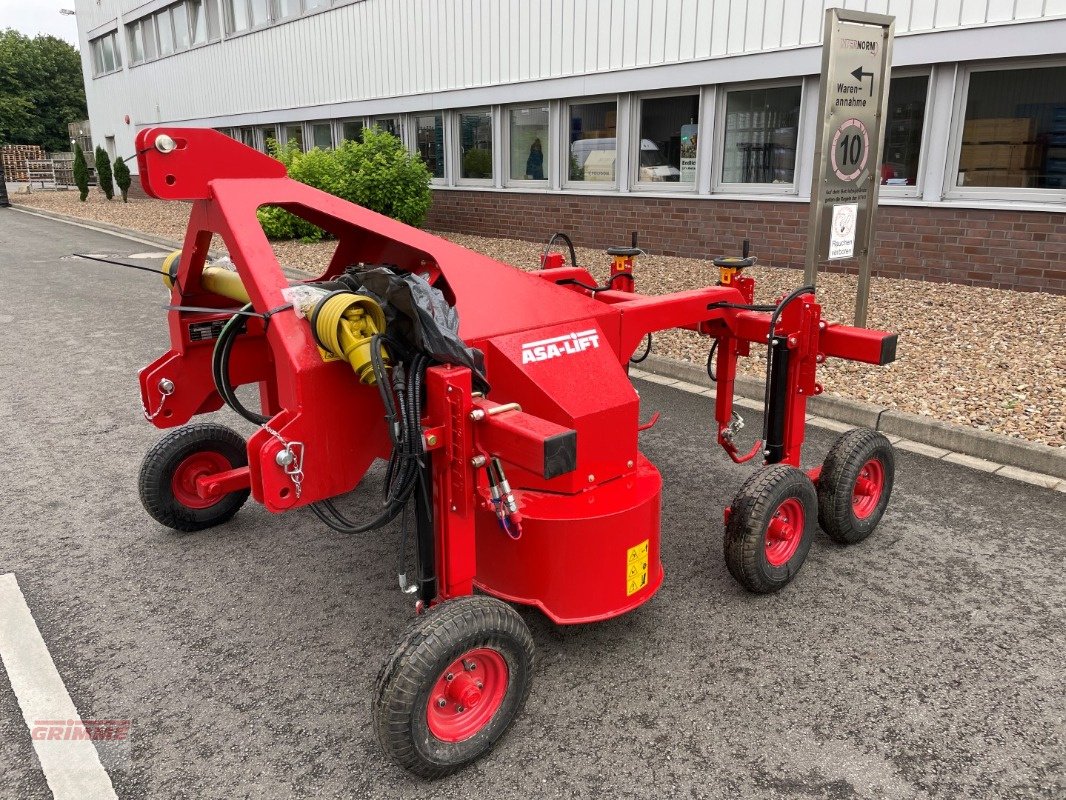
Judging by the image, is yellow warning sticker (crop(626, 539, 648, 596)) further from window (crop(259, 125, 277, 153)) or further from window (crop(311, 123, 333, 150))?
window (crop(259, 125, 277, 153))

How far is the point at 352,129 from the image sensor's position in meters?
18.3

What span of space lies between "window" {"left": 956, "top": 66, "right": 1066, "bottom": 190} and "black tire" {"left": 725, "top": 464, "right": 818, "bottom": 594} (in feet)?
23.7

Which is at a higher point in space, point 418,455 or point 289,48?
point 289,48

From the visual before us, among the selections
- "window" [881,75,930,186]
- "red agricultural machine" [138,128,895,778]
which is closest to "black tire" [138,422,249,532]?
"red agricultural machine" [138,128,895,778]

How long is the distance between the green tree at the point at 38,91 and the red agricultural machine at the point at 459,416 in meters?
62.5

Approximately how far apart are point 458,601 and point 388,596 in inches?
43.8

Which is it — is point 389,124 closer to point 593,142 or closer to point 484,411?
point 593,142

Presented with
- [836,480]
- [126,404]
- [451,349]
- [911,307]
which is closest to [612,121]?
[911,307]

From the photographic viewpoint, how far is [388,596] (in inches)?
138

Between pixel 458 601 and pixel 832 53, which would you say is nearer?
pixel 458 601

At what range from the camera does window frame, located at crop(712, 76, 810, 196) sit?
1012 cm

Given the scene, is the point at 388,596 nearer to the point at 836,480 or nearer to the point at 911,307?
→ the point at 836,480

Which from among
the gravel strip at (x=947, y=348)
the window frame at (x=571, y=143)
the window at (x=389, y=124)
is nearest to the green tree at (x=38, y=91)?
the window at (x=389, y=124)

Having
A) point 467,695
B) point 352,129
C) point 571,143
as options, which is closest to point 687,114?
point 571,143
